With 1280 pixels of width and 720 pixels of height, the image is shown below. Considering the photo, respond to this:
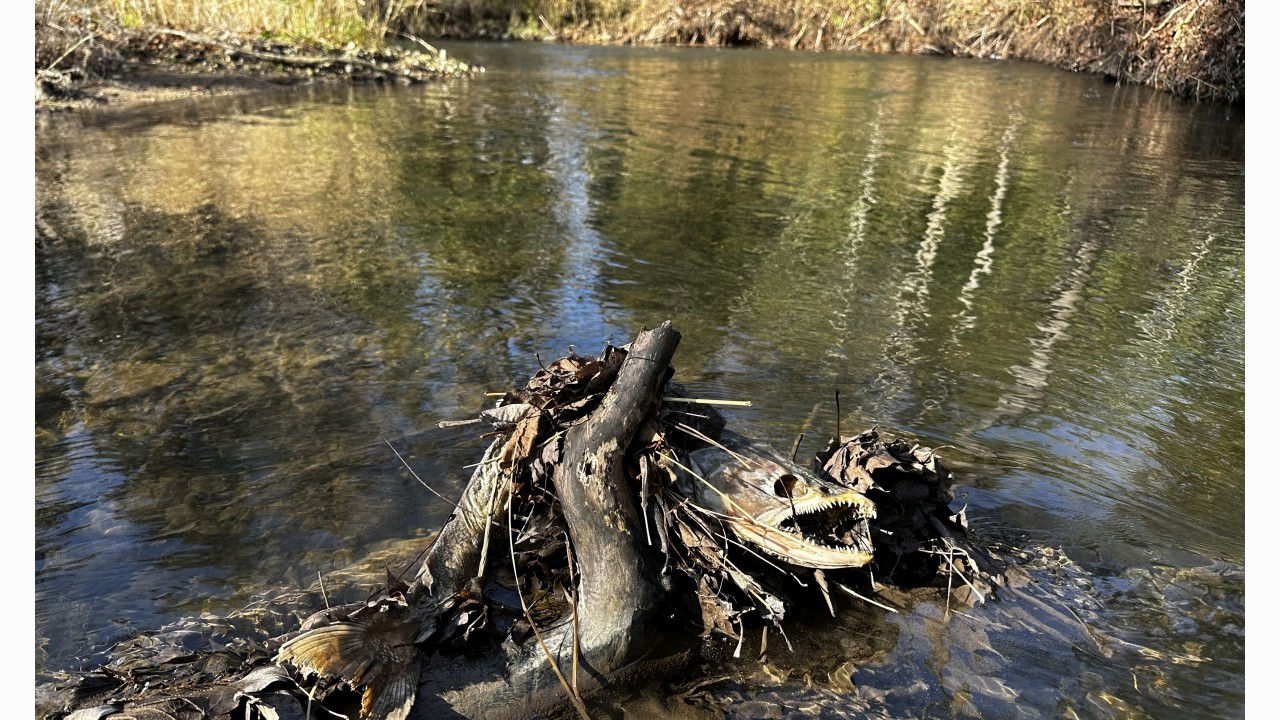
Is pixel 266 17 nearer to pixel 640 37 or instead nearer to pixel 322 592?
pixel 640 37

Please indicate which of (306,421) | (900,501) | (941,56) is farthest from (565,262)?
(941,56)

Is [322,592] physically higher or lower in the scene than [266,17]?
lower

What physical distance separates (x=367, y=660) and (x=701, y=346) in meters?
3.63

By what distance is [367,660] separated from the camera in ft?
9.02

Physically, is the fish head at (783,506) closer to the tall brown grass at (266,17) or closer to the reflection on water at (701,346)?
the reflection on water at (701,346)

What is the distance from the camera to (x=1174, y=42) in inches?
715

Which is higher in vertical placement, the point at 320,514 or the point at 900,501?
the point at 900,501

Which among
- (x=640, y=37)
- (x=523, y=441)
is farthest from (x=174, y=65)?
(x=523, y=441)

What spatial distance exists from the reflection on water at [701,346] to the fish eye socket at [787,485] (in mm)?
559

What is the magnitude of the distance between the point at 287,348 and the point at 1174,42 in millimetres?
18702

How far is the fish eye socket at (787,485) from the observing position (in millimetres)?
3145

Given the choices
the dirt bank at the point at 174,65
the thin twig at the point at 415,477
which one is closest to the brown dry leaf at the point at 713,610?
the thin twig at the point at 415,477

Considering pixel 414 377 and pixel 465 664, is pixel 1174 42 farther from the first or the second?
pixel 465 664

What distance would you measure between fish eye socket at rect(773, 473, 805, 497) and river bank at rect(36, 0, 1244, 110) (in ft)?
48.7
